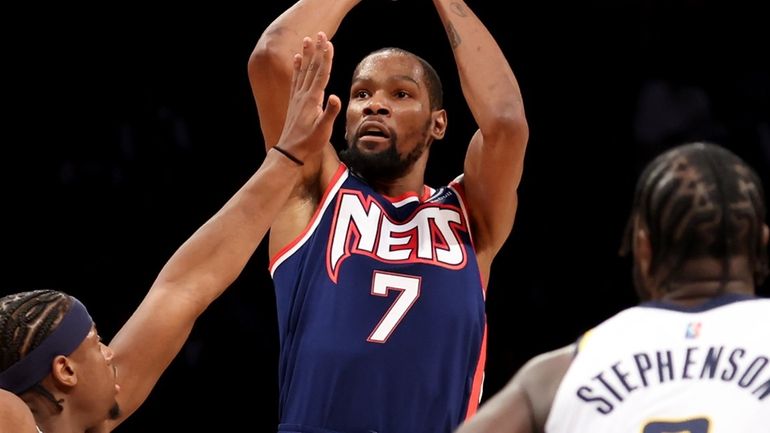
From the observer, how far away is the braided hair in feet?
6.90

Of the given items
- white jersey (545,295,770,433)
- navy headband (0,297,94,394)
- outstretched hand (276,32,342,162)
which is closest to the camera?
white jersey (545,295,770,433)

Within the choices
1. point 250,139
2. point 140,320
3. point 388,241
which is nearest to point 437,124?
point 388,241

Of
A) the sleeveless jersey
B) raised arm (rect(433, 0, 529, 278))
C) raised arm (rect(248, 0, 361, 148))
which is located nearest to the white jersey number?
the sleeveless jersey

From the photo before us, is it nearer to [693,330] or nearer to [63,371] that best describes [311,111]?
[63,371]

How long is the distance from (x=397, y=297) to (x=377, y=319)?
0.32 feet

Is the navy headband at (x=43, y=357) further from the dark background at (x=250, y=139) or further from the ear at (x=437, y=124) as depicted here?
the dark background at (x=250, y=139)

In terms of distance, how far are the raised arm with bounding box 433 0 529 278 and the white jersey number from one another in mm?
390

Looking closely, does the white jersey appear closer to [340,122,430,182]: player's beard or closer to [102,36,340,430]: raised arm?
[102,36,340,430]: raised arm

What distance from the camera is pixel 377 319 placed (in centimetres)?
382

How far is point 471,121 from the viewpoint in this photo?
707cm

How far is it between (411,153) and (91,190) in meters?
3.33

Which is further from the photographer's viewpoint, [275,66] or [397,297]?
[275,66]

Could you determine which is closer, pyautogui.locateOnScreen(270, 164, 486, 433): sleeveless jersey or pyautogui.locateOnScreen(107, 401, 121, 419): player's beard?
pyautogui.locateOnScreen(107, 401, 121, 419): player's beard

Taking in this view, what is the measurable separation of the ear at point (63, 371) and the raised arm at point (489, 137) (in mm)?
1528
